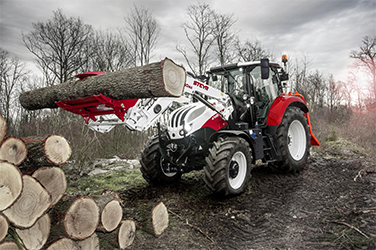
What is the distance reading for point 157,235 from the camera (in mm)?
3510

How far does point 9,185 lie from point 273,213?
359cm

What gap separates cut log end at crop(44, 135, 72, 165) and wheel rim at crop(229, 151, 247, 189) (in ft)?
8.55

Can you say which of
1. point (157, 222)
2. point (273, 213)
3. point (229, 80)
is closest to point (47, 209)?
point (157, 222)

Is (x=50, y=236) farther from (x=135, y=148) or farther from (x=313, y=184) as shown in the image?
(x=135, y=148)

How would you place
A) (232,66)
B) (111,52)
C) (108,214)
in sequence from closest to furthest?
1. (108,214)
2. (232,66)
3. (111,52)

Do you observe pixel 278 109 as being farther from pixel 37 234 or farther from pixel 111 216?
pixel 37 234

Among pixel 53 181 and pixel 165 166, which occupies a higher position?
pixel 53 181

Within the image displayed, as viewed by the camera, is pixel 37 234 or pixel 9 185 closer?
pixel 9 185

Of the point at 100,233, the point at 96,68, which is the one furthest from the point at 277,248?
the point at 96,68

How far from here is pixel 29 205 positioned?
8.95 ft

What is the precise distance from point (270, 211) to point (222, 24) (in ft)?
56.8

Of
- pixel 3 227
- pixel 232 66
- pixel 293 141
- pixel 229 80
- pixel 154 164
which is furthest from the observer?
pixel 293 141

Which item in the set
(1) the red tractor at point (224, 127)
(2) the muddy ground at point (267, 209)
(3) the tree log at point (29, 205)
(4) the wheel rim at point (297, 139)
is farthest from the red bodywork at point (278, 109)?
(3) the tree log at point (29, 205)

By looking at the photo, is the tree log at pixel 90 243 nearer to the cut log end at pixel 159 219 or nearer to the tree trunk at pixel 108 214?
the tree trunk at pixel 108 214
